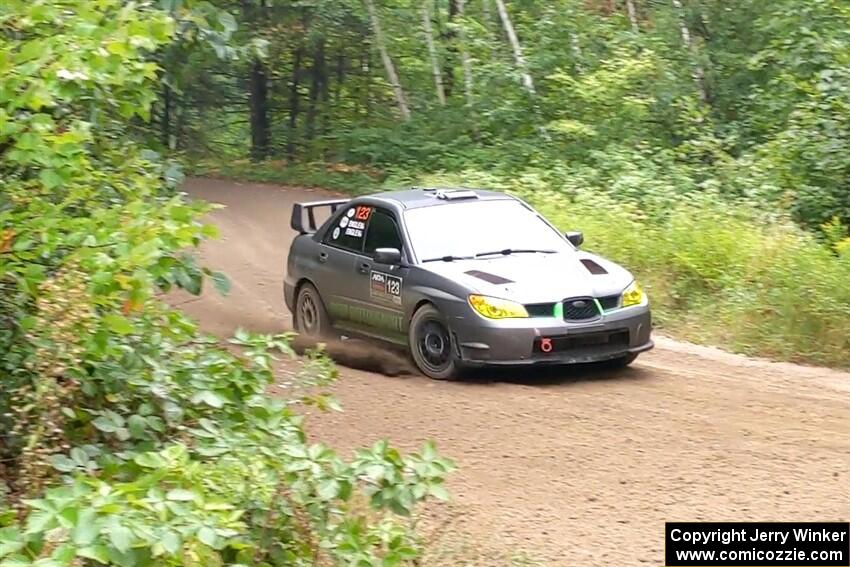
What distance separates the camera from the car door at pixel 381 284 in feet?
38.6

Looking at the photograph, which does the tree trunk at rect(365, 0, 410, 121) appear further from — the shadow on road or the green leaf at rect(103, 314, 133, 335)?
the green leaf at rect(103, 314, 133, 335)

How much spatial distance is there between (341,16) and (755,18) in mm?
11165

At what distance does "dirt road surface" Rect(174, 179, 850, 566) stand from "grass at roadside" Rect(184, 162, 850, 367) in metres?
0.46

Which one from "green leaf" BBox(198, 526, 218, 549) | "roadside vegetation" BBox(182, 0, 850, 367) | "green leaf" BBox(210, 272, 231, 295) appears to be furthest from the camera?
"roadside vegetation" BBox(182, 0, 850, 367)

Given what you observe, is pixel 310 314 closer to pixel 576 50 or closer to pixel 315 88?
pixel 576 50

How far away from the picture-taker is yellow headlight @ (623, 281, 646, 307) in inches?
441

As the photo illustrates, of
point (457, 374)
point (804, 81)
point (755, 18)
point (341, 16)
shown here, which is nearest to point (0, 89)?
point (457, 374)

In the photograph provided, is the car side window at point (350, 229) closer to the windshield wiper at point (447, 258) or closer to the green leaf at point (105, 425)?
the windshield wiper at point (447, 258)

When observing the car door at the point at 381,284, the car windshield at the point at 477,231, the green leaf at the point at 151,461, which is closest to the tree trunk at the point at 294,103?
the car door at the point at 381,284

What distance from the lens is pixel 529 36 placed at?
28297 millimetres

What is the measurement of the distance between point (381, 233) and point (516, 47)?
1599cm

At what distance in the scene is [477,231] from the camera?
12.0 meters

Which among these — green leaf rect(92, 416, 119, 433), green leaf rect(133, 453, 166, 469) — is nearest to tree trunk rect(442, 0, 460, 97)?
green leaf rect(92, 416, 119, 433)

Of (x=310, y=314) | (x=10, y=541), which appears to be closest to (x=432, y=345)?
(x=310, y=314)
